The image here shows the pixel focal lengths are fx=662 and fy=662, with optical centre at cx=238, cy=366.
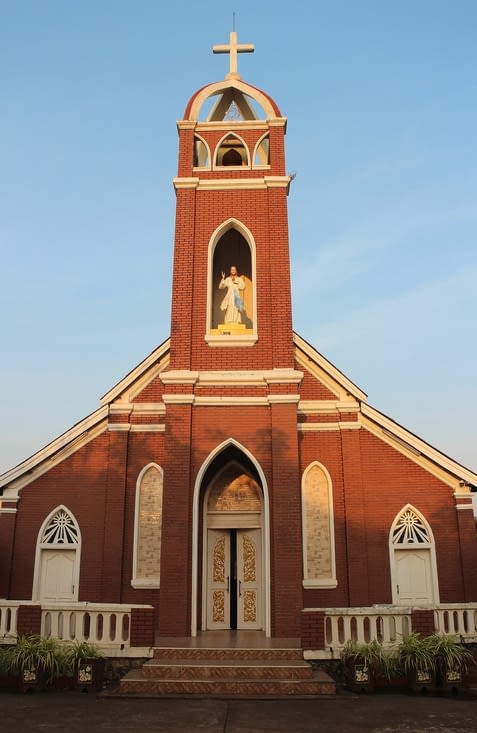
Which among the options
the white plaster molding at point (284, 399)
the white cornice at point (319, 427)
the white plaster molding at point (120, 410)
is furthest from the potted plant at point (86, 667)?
the white cornice at point (319, 427)

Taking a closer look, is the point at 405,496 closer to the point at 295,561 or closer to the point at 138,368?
the point at 295,561

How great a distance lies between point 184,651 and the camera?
11.4 m

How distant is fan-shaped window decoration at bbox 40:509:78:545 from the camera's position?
1576 cm

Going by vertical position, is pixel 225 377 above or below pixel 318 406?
above

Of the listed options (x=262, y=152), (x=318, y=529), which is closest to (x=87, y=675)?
(x=318, y=529)

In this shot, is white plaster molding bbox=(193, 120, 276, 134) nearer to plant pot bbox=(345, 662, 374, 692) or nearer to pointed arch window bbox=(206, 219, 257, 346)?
pointed arch window bbox=(206, 219, 257, 346)

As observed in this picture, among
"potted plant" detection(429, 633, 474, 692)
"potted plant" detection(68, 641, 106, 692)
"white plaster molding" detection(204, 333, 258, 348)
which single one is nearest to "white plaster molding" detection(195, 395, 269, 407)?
"white plaster molding" detection(204, 333, 258, 348)

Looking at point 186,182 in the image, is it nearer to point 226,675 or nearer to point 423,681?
point 226,675

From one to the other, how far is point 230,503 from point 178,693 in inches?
224

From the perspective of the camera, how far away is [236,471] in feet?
52.0

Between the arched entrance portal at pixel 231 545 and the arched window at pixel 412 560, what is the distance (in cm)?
313

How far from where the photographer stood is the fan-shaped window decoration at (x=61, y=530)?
15.8 meters

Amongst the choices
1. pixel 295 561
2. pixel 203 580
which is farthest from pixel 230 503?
pixel 295 561

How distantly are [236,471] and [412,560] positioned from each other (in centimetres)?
461
